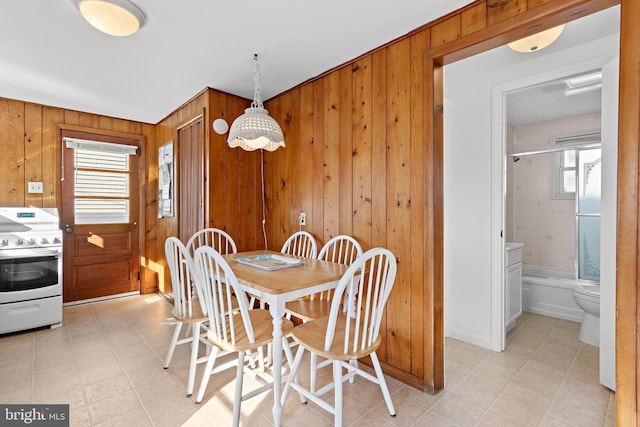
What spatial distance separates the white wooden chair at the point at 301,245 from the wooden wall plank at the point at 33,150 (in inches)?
116

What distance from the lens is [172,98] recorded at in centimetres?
326

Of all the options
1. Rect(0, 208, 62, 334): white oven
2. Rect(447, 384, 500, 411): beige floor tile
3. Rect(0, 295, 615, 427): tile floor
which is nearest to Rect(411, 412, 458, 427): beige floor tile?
Rect(0, 295, 615, 427): tile floor

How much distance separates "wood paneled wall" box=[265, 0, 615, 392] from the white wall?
0.66 meters

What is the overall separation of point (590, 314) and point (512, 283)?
2.00ft

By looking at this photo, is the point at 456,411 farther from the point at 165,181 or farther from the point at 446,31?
the point at 165,181

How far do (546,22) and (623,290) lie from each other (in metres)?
1.34

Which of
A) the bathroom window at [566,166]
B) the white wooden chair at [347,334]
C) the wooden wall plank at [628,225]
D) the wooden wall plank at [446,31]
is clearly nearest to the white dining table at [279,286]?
the white wooden chair at [347,334]

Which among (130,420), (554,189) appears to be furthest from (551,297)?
(130,420)

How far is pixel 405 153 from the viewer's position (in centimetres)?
207

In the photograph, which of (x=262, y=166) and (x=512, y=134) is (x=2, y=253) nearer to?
(x=262, y=166)

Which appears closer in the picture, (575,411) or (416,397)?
(575,411)

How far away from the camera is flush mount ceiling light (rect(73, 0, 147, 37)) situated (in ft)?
5.50

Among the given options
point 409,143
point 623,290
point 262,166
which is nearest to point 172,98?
point 262,166

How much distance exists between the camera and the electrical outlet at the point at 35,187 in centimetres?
338
